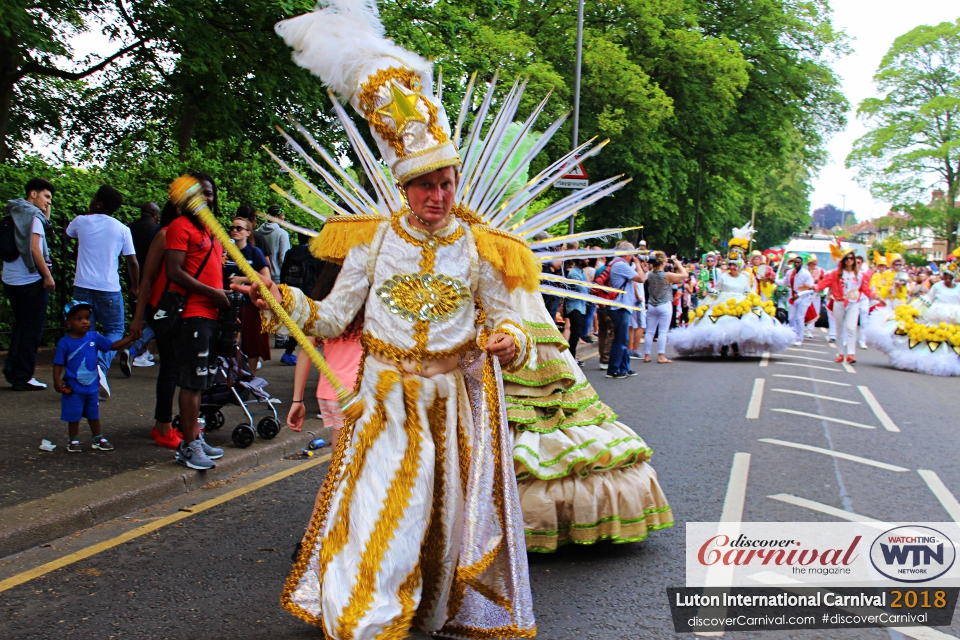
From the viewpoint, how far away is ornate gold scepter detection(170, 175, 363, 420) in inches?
116

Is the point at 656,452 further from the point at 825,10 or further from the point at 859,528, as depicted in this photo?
the point at 825,10

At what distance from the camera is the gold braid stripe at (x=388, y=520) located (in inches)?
118

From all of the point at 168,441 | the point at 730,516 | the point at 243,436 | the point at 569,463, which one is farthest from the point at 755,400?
the point at 168,441

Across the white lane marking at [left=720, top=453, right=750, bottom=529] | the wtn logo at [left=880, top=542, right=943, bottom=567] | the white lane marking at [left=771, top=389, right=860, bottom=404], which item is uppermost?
the wtn logo at [left=880, top=542, right=943, bottom=567]

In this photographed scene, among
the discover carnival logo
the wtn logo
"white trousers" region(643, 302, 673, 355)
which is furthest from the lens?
"white trousers" region(643, 302, 673, 355)

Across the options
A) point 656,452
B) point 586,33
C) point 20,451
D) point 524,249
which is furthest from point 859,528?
point 586,33

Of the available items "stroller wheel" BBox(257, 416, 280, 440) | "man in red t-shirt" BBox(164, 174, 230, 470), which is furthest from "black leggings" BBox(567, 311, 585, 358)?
"man in red t-shirt" BBox(164, 174, 230, 470)

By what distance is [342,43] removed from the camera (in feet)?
10.9

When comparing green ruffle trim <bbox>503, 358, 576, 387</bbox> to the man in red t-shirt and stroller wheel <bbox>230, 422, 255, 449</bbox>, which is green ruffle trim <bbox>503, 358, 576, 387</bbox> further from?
stroller wheel <bbox>230, 422, 255, 449</bbox>

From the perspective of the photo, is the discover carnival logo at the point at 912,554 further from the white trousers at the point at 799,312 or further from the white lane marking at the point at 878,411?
the white trousers at the point at 799,312

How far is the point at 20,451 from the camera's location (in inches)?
233

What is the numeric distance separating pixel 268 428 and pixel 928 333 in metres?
12.3

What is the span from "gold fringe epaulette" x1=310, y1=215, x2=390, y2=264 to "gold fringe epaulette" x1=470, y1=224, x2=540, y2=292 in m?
0.39

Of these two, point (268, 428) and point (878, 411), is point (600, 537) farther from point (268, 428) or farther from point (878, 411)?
point (878, 411)
